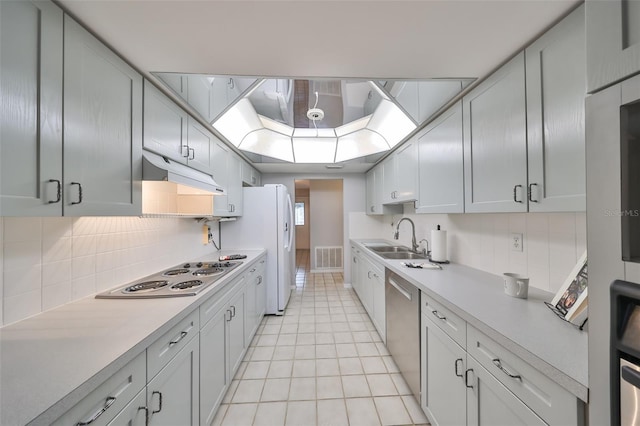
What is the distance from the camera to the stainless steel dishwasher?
65.1 inches

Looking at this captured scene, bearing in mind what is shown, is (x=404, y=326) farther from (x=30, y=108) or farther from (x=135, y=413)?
(x=30, y=108)

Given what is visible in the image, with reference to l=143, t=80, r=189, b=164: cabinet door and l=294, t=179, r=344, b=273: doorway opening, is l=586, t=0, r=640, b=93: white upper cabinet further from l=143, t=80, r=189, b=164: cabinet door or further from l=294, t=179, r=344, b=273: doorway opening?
l=294, t=179, r=344, b=273: doorway opening

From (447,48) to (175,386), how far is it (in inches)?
85.2

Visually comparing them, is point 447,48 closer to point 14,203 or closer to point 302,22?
point 302,22

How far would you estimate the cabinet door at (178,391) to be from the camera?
0.99 meters

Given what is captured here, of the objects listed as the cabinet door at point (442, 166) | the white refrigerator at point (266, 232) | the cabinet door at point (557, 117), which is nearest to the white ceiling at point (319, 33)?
the cabinet door at point (557, 117)

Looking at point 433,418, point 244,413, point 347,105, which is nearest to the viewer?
point 433,418

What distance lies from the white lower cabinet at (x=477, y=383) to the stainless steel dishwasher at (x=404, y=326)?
9cm

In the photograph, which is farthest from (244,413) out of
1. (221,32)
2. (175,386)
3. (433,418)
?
(221,32)

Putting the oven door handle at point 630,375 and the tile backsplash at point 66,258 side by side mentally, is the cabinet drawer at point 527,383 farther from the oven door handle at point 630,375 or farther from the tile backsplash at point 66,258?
the tile backsplash at point 66,258

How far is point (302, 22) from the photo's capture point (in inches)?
39.9

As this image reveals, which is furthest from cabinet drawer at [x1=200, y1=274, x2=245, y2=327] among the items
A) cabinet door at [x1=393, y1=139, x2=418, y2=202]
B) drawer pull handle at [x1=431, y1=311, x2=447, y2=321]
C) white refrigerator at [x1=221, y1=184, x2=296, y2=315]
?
cabinet door at [x1=393, y1=139, x2=418, y2=202]

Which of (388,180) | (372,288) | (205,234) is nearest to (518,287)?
(372,288)

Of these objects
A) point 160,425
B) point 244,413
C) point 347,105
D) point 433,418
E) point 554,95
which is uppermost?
point 347,105
